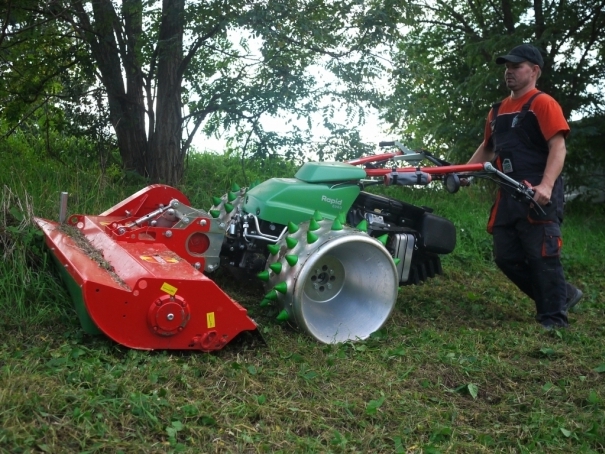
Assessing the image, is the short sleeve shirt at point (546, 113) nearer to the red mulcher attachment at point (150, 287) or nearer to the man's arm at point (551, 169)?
the man's arm at point (551, 169)

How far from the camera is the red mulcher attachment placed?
366 centimetres

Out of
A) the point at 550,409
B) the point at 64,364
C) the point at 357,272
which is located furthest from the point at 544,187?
the point at 64,364

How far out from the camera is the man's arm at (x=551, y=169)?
16.2 feet

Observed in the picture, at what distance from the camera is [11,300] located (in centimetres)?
448

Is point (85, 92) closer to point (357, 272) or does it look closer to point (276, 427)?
point (357, 272)

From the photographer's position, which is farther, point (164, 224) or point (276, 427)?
point (164, 224)

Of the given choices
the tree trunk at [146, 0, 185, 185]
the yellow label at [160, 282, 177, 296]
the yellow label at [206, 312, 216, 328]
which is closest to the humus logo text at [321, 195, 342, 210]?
the yellow label at [206, 312, 216, 328]

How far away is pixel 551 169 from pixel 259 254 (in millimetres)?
1931

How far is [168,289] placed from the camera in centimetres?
372

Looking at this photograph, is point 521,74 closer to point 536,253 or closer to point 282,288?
point 536,253

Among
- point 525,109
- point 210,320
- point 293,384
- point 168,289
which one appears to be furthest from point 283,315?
point 525,109

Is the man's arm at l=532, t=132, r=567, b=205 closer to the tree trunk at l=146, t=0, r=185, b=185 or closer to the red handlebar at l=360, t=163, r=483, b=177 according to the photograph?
the red handlebar at l=360, t=163, r=483, b=177

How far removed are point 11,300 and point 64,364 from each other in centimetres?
112

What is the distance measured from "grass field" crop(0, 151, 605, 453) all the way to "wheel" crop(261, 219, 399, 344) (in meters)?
0.15
